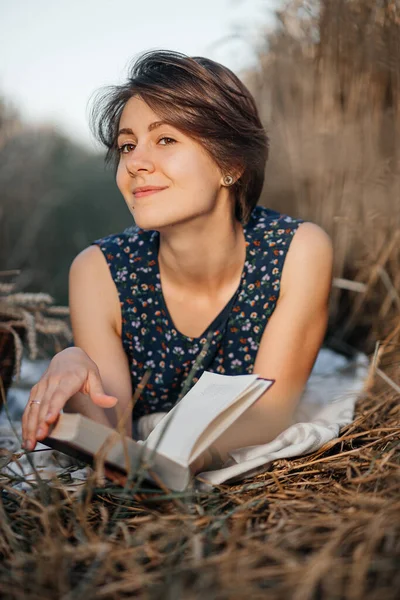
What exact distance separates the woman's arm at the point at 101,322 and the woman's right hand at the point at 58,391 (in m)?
0.33

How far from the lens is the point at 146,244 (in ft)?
6.13

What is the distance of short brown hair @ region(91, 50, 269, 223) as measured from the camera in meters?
1.52

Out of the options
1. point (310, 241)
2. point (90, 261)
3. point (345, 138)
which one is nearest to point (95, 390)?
point (90, 261)

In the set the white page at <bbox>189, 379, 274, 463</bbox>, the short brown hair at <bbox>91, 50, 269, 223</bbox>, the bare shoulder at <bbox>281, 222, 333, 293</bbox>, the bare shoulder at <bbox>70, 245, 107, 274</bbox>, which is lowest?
the white page at <bbox>189, 379, 274, 463</bbox>

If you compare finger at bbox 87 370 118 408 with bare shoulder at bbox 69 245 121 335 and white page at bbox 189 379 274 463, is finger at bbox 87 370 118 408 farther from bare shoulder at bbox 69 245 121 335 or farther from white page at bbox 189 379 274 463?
bare shoulder at bbox 69 245 121 335

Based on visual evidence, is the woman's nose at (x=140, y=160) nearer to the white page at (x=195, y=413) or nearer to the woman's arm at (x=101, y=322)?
the woman's arm at (x=101, y=322)

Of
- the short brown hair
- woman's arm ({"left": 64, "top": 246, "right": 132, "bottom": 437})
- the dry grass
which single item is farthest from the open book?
the dry grass

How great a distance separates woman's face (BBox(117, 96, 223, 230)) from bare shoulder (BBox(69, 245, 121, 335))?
292 millimetres

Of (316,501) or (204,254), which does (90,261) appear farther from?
(316,501)

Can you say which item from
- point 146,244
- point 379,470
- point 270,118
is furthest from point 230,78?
point 270,118

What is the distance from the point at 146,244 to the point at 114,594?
3.89ft

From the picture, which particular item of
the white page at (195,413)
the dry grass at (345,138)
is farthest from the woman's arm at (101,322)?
the dry grass at (345,138)

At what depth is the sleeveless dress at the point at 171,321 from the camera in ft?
5.67

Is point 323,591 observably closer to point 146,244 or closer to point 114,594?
point 114,594
